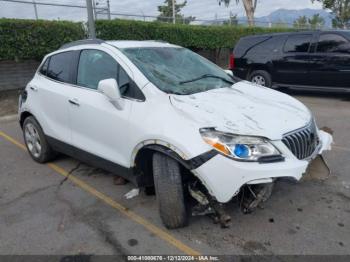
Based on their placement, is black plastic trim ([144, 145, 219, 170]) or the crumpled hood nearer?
black plastic trim ([144, 145, 219, 170])

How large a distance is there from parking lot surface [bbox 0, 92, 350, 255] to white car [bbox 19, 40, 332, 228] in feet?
0.79

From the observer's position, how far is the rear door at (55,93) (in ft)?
14.0

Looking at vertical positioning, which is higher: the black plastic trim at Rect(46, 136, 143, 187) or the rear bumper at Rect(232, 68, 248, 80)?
the black plastic trim at Rect(46, 136, 143, 187)

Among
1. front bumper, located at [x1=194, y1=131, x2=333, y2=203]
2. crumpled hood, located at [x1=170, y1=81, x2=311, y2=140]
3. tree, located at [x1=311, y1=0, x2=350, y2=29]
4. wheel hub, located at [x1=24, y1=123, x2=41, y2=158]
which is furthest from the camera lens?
tree, located at [x1=311, y1=0, x2=350, y2=29]

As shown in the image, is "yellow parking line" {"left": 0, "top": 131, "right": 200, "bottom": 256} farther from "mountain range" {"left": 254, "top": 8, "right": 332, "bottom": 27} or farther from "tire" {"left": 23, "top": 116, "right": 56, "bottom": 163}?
"mountain range" {"left": 254, "top": 8, "right": 332, "bottom": 27}

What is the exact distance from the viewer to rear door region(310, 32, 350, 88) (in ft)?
27.6

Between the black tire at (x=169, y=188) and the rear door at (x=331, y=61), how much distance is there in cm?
697

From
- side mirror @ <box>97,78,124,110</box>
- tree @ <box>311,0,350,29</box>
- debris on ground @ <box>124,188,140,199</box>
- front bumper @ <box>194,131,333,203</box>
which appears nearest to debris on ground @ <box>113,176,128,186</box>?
debris on ground @ <box>124,188,140,199</box>

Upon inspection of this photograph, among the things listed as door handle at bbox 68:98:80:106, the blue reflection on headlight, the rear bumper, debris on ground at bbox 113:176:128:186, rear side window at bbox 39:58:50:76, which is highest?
rear side window at bbox 39:58:50:76

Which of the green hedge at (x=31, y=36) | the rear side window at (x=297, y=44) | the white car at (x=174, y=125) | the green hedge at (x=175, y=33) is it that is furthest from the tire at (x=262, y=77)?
the white car at (x=174, y=125)

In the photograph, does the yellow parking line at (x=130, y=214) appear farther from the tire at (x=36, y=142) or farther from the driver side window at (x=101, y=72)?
the driver side window at (x=101, y=72)

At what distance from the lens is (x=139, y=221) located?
342cm

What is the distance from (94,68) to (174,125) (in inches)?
59.7

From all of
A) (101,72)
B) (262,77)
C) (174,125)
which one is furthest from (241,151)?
(262,77)
